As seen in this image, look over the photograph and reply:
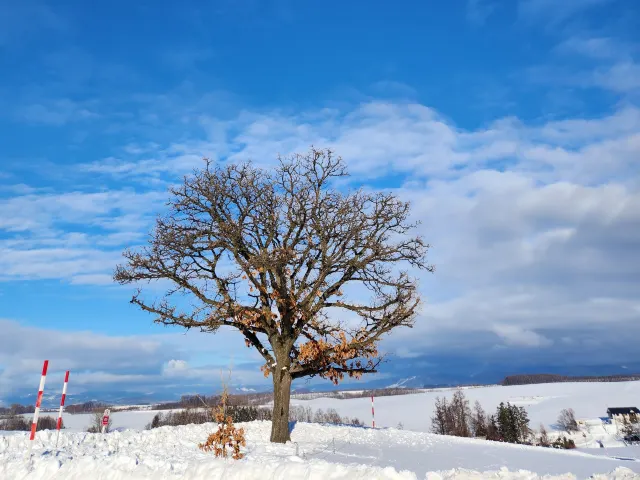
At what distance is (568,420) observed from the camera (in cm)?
13775

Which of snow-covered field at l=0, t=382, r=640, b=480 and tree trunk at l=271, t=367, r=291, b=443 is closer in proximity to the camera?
snow-covered field at l=0, t=382, r=640, b=480

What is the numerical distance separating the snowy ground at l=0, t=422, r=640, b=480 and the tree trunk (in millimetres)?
728

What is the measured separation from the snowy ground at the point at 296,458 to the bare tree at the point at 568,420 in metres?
131

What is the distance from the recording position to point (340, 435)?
803 inches

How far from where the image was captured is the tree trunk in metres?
18.1

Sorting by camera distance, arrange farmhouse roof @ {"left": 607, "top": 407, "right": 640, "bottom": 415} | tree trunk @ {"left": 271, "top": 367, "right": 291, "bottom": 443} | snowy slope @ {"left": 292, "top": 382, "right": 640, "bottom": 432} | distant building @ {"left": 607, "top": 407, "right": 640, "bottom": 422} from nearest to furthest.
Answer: tree trunk @ {"left": 271, "top": 367, "right": 291, "bottom": 443}
distant building @ {"left": 607, "top": 407, "right": 640, "bottom": 422}
farmhouse roof @ {"left": 607, "top": 407, "right": 640, "bottom": 415}
snowy slope @ {"left": 292, "top": 382, "right": 640, "bottom": 432}

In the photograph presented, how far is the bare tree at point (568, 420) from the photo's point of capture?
131 m

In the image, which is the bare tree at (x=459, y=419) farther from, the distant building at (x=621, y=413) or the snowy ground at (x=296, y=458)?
the snowy ground at (x=296, y=458)

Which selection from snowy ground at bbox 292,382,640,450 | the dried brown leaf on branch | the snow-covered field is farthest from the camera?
snowy ground at bbox 292,382,640,450

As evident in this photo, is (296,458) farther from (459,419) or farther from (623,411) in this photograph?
(623,411)

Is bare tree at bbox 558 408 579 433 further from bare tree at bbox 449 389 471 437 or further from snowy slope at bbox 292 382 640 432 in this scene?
bare tree at bbox 449 389 471 437

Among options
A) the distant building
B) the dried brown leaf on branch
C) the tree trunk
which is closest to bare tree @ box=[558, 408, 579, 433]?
the distant building

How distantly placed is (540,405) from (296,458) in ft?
594

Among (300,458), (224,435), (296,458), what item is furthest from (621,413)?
(296,458)
